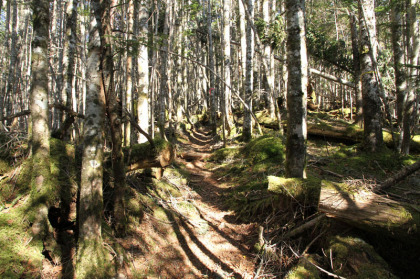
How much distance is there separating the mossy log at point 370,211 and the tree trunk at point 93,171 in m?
3.32

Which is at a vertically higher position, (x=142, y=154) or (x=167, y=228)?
(x=142, y=154)

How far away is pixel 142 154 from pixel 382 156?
6268 mm

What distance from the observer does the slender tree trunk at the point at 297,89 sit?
4723 millimetres

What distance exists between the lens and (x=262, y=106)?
2045 centimetres

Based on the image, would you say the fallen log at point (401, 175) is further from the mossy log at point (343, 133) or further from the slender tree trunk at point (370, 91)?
the mossy log at point (343, 133)

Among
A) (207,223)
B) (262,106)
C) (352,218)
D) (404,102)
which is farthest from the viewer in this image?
(262,106)

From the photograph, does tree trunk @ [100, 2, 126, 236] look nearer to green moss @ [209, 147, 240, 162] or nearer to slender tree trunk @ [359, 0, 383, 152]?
green moss @ [209, 147, 240, 162]

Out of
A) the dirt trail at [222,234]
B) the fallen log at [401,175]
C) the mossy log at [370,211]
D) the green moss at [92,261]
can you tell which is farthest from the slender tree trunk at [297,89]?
the green moss at [92,261]

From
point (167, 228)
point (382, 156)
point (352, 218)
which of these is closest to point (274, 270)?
point (352, 218)

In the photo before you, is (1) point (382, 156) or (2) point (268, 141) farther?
(2) point (268, 141)

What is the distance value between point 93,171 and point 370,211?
3.95m

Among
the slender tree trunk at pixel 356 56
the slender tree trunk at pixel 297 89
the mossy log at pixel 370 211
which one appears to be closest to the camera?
the mossy log at pixel 370 211

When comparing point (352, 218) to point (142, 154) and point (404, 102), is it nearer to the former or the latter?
point (142, 154)

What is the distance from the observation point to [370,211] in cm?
349
